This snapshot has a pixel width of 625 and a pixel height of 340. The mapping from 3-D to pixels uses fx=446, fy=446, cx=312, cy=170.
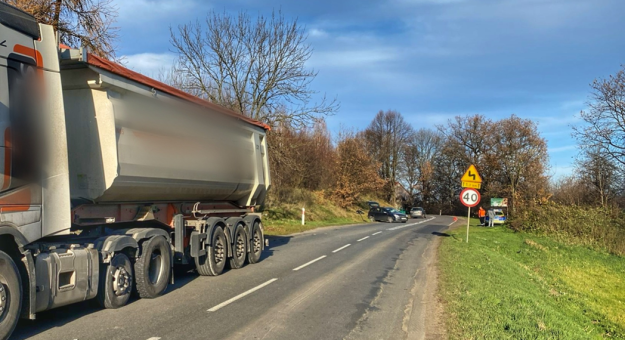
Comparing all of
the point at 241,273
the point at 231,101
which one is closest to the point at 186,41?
the point at 231,101

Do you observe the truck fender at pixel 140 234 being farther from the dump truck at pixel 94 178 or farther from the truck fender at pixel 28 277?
the truck fender at pixel 28 277

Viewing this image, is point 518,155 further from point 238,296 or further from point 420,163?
point 238,296

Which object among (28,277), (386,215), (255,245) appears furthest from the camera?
(386,215)

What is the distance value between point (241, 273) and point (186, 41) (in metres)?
17.2

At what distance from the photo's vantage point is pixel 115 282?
22.0ft

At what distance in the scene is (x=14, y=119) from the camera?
5031 millimetres

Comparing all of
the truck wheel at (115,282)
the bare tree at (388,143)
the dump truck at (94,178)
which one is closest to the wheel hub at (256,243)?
the dump truck at (94,178)

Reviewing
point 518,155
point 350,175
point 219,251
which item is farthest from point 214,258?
point 518,155

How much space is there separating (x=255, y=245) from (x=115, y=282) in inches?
228

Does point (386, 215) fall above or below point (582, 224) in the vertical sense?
below

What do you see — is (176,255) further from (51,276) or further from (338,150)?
(338,150)

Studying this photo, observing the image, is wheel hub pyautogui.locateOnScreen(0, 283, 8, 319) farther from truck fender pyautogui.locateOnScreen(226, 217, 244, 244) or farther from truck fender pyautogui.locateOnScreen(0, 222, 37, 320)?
truck fender pyautogui.locateOnScreen(226, 217, 244, 244)

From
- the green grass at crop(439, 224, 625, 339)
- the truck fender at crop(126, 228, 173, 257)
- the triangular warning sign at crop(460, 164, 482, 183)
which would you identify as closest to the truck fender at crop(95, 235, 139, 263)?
the truck fender at crop(126, 228, 173, 257)

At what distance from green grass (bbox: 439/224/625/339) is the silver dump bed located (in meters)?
5.42
